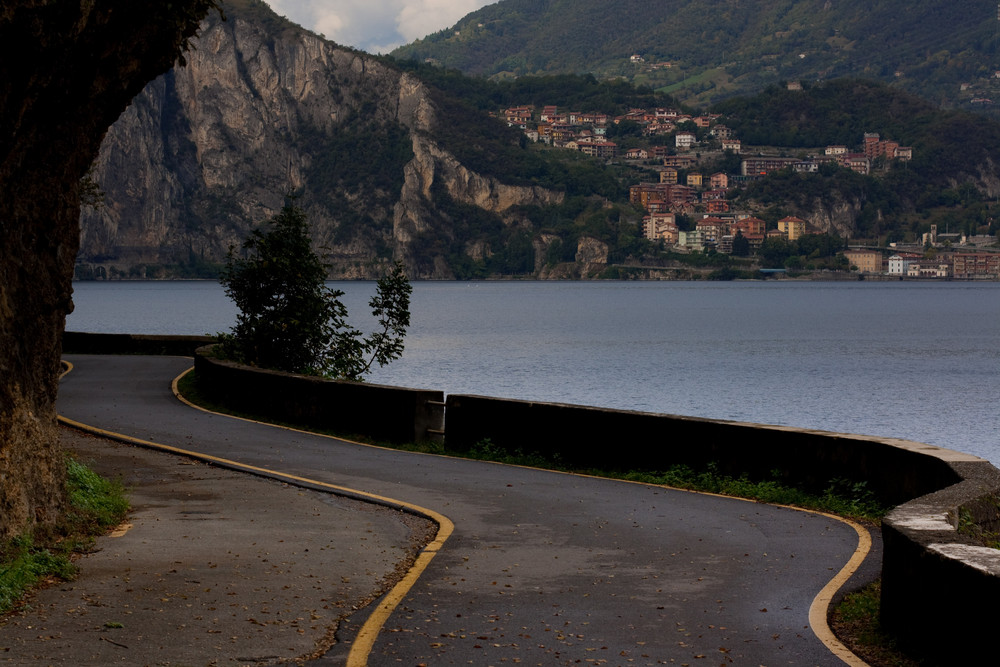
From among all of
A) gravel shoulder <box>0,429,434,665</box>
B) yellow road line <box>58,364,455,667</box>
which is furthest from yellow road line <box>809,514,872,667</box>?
gravel shoulder <box>0,429,434,665</box>

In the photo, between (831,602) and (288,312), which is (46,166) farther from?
(288,312)

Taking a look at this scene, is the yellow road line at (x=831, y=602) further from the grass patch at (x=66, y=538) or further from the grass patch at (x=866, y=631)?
the grass patch at (x=66, y=538)

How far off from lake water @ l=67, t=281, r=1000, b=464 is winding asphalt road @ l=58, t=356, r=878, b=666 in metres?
30.8

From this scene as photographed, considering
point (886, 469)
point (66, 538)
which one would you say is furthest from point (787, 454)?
point (66, 538)

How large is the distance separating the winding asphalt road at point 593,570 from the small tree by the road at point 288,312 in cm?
1163

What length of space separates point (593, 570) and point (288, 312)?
2136cm

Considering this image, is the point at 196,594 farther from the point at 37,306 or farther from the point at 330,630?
the point at 37,306

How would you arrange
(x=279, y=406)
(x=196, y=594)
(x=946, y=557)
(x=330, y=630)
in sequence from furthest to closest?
(x=279, y=406), (x=196, y=594), (x=330, y=630), (x=946, y=557)

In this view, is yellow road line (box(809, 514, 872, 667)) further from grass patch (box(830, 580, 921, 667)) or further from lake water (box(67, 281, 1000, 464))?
lake water (box(67, 281, 1000, 464))

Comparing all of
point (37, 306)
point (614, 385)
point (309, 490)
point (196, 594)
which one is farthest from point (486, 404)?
point (614, 385)

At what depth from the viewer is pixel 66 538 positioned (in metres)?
10.8

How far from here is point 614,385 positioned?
219 ft

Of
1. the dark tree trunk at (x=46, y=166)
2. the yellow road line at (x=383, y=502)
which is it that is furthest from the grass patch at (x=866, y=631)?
the dark tree trunk at (x=46, y=166)

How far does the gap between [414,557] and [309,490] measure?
4.38 m
